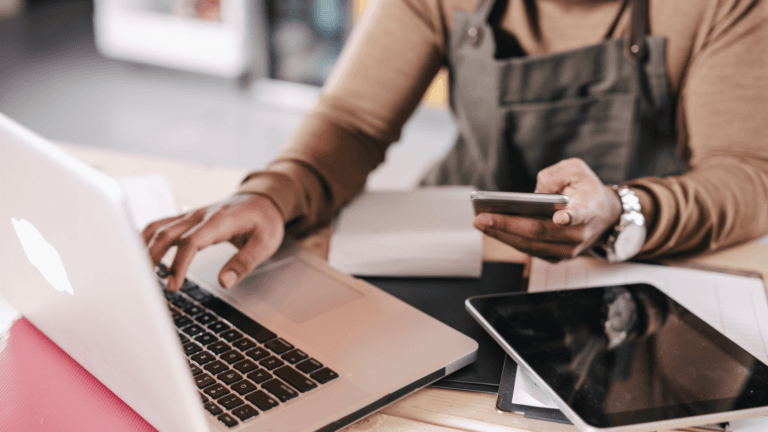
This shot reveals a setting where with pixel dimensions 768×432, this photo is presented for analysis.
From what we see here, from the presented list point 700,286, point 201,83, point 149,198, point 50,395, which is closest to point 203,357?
point 50,395

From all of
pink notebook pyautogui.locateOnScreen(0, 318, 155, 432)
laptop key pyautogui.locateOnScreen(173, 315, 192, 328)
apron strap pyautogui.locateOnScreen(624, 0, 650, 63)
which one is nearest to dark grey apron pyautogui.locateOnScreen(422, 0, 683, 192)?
apron strap pyautogui.locateOnScreen(624, 0, 650, 63)

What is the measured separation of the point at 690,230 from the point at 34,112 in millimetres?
2987

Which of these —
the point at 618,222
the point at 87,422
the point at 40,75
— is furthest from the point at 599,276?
the point at 40,75

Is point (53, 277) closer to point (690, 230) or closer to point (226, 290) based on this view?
point (226, 290)

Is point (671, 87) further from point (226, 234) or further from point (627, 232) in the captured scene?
point (226, 234)

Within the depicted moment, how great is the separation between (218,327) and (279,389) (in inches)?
4.7

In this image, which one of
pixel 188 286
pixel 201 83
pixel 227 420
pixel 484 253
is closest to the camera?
pixel 227 420

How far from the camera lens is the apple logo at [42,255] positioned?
1.44 feet

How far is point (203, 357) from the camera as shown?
20.8 inches

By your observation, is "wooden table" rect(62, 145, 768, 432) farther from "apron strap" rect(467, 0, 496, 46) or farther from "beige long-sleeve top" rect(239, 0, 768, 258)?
"apron strap" rect(467, 0, 496, 46)

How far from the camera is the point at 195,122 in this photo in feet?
9.61

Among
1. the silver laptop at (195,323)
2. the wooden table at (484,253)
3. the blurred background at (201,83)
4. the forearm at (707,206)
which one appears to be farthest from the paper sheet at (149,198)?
the blurred background at (201,83)

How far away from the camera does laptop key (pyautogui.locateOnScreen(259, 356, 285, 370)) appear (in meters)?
0.52

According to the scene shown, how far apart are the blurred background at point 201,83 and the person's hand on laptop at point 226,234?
68.1 inches
